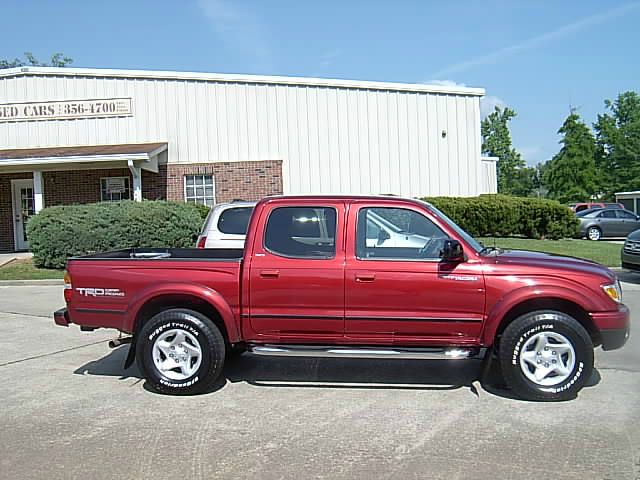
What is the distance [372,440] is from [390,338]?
4.13 feet

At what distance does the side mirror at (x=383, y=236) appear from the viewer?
617cm

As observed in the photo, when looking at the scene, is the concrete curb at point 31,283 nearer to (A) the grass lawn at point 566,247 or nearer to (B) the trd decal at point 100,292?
(B) the trd decal at point 100,292

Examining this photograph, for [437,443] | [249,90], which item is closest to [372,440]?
[437,443]

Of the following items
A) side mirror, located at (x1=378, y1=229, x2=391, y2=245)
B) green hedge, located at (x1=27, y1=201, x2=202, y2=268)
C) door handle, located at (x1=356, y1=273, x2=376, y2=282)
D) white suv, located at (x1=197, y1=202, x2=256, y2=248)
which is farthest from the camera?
green hedge, located at (x1=27, y1=201, x2=202, y2=268)

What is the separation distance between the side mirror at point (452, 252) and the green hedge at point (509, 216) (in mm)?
15898

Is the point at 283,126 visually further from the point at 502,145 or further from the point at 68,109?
the point at 502,145

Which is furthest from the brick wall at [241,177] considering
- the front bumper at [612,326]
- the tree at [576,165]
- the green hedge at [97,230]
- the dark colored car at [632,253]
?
the tree at [576,165]

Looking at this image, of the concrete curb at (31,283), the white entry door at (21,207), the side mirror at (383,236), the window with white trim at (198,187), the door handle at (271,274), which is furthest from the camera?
the white entry door at (21,207)

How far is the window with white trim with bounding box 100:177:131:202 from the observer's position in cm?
2261

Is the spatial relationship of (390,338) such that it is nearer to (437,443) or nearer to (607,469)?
(437,443)

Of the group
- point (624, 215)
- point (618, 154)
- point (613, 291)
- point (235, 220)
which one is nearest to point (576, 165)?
point (618, 154)

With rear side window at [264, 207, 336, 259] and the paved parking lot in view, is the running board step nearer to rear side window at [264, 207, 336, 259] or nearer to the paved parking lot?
the paved parking lot

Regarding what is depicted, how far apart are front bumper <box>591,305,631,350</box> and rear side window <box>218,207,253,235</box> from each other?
19.3 ft

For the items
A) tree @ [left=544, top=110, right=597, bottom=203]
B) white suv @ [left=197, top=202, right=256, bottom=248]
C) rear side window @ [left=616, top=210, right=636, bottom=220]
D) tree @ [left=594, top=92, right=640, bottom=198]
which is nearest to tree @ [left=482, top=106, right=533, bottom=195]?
tree @ [left=594, top=92, right=640, bottom=198]
